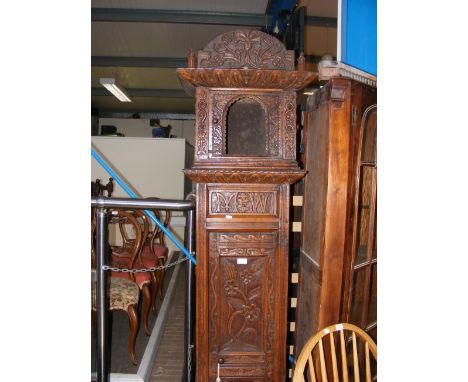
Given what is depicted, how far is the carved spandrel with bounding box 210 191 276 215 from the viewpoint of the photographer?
69.4 inches

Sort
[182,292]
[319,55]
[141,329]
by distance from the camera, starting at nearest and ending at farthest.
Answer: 1. [141,329]
2. [182,292]
3. [319,55]

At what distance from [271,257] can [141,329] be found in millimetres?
1460

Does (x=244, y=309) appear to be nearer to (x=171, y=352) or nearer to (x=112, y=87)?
(x=171, y=352)

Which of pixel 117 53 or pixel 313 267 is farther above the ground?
pixel 117 53

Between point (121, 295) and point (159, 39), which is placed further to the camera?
point (159, 39)

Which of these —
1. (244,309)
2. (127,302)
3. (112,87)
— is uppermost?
(112,87)

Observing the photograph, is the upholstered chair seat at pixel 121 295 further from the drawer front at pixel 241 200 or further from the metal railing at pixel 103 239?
the drawer front at pixel 241 200

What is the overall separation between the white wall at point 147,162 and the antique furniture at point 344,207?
439 cm

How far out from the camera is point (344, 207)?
1608 mm

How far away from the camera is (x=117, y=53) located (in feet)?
19.4

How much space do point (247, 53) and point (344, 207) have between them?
0.87 meters

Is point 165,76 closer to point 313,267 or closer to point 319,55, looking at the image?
point 319,55

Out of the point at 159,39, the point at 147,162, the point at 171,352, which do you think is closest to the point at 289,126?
the point at 171,352
